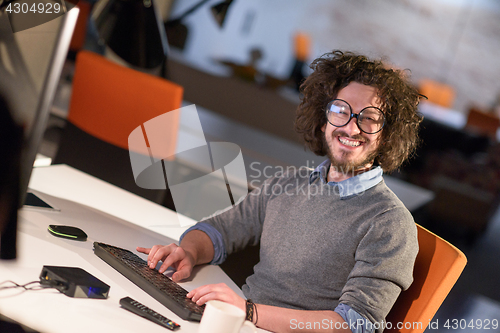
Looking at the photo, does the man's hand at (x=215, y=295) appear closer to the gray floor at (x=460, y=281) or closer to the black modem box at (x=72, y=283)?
the black modem box at (x=72, y=283)

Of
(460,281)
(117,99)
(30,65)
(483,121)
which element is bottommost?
(460,281)

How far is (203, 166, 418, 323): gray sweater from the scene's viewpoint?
1.08m

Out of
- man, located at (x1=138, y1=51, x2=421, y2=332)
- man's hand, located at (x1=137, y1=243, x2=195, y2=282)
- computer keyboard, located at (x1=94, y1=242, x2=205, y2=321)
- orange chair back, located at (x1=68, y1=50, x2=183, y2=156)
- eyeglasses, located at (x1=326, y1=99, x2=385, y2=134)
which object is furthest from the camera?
orange chair back, located at (x1=68, y1=50, x2=183, y2=156)

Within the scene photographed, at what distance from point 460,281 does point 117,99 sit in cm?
301

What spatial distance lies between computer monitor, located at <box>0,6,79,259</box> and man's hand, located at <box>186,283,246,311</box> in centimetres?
46

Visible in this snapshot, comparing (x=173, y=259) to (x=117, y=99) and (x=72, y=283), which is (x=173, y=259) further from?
(x=117, y=99)

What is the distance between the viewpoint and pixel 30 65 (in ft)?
3.29

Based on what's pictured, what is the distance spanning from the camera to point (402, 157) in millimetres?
1416

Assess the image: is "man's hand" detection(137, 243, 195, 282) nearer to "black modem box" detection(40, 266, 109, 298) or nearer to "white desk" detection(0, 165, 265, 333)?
"white desk" detection(0, 165, 265, 333)

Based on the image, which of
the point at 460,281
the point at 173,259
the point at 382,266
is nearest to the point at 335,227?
the point at 382,266

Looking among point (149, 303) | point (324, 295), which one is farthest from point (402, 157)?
point (149, 303)

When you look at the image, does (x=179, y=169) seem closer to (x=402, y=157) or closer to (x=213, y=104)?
(x=402, y=157)

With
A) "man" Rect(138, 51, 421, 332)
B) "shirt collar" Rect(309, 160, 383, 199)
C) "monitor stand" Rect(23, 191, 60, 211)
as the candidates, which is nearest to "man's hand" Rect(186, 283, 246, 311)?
"man" Rect(138, 51, 421, 332)

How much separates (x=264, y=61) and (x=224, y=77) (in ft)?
17.9
